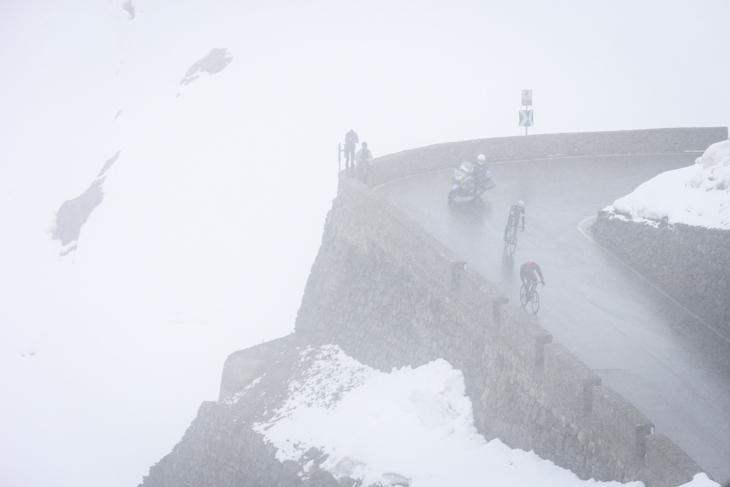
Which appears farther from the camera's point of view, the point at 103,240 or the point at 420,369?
the point at 103,240

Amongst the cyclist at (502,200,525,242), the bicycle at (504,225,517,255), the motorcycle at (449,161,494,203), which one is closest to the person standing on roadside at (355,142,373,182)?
the motorcycle at (449,161,494,203)

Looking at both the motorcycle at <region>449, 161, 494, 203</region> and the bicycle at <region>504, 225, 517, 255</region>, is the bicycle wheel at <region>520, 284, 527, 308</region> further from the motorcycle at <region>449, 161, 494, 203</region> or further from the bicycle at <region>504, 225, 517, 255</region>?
the motorcycle at <region>449, 161, 494, 203</region>

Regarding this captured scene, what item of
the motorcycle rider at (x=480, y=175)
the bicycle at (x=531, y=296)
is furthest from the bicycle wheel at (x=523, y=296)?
the motorcycle rider at (x=480, y=175)

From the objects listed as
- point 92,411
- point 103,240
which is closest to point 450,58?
point 103,240

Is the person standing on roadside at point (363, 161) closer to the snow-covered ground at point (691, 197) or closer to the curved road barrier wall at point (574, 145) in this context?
the curved road barrier wall at point (574, 145)

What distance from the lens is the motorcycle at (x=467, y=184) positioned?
21953mm

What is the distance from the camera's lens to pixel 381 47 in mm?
71312

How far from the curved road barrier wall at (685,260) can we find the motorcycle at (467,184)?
15.4 feet

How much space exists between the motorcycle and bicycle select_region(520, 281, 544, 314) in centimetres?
780

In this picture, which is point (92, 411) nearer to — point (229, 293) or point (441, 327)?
point (229, 293)

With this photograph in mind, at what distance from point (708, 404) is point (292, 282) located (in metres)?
25.7

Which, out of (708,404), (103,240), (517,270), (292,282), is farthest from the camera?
(103,240)

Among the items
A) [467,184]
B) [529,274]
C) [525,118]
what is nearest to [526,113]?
[525,118]

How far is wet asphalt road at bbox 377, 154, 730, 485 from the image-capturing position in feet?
37.2
